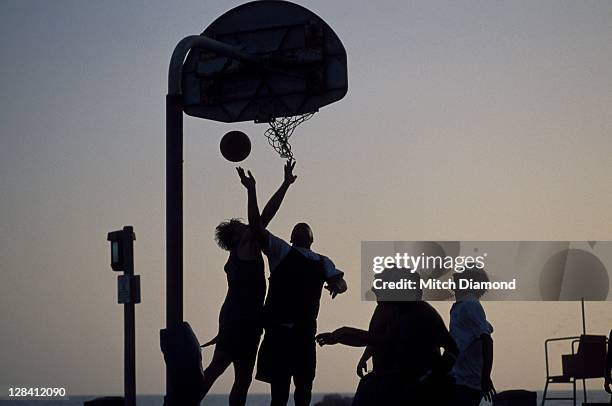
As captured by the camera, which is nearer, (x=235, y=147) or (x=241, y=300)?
(x=241, y=300)

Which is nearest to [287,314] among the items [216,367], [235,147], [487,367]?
[216,367]

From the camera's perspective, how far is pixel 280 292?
37.4 ft

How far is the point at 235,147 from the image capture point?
11.8 metres

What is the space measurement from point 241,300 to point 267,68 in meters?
3.02

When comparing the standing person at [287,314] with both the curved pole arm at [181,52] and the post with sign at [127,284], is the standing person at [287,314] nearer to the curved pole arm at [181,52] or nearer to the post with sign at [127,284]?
the post with sign at [127,284]

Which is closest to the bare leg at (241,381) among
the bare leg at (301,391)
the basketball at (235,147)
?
the bare leg at (301,391)

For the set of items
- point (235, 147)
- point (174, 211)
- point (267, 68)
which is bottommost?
point (174, 211)

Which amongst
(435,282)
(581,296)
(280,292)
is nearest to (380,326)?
(280,292)

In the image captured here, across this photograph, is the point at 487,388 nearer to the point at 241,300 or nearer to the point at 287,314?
the point at 287,314

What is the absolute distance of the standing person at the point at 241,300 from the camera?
11344mm

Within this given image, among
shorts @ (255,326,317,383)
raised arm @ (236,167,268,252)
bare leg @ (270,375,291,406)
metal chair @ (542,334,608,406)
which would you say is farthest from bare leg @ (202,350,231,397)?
metal chair @ (542,334,608,406)

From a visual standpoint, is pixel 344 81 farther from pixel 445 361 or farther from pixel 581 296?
pixel 581 296

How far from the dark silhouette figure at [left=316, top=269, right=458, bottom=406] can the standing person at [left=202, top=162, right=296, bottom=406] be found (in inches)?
76.2

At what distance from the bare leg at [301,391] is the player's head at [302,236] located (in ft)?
3.99
